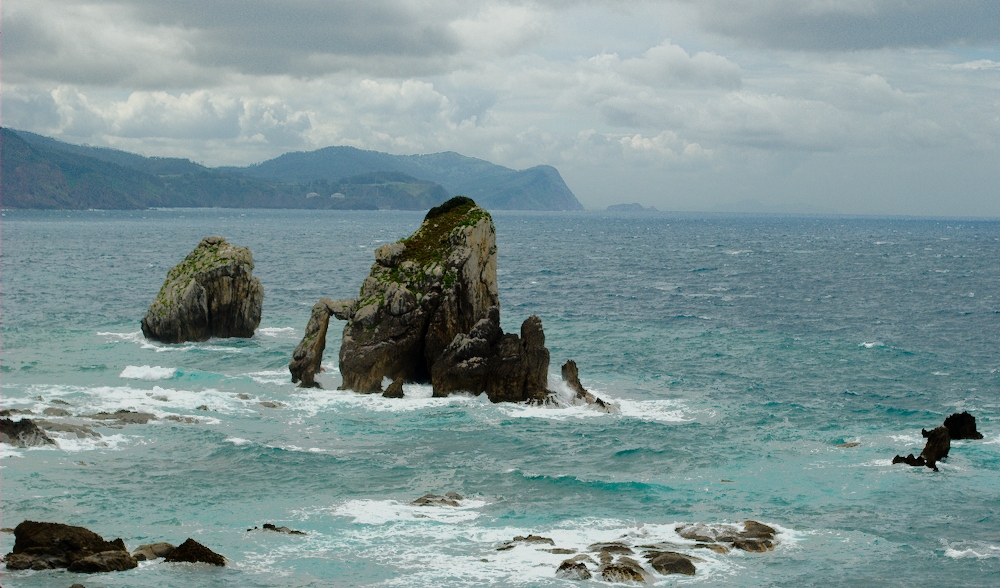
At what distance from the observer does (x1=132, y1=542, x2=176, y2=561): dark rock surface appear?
25.2 metres

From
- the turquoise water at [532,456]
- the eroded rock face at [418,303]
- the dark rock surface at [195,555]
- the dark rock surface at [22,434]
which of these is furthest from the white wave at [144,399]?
the dark rock surface at [195,555]

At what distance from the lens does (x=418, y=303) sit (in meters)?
49.4

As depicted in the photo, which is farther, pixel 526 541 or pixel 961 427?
pixel 961 427

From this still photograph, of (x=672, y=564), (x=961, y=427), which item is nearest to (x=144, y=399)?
(x=672, y=564)

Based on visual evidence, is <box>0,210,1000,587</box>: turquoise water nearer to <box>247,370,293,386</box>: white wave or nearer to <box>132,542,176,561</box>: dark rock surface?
<box>247,370,293,386</box>: white wave

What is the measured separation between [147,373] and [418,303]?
15.0 m

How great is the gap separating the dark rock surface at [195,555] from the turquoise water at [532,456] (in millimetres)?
356

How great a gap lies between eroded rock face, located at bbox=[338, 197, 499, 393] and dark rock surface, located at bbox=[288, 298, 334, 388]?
1.38 metres

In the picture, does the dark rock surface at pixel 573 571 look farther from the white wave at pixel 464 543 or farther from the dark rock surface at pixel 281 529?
the dark rock surface at pixel 281 529

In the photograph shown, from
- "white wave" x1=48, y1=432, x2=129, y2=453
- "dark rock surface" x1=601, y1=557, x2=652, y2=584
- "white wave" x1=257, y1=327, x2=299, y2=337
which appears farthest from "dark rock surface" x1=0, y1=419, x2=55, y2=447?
"white wave" x1=257, y1=327, x2=299, y2=337

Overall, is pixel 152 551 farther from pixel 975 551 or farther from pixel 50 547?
pixel 975 551

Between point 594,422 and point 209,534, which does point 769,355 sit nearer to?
point 594,422

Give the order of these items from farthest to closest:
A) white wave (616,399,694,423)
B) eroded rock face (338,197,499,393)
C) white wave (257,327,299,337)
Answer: white wave (257,327,299,337)
eroded rock face (338,197,499,393)
white wave (616,399,694,423)

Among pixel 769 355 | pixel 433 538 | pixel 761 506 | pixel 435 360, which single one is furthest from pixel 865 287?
pixel 433 538
